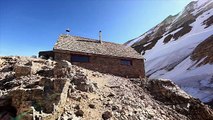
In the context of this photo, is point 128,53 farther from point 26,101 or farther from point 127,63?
point 26,101

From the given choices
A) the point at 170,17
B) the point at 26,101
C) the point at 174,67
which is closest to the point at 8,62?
the point at 26,101

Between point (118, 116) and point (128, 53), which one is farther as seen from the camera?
point (128, 53)

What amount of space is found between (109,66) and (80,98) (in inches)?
461

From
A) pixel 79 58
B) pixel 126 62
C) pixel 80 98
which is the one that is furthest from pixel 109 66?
pixel 80 98

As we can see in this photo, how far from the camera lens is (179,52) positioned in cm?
4375

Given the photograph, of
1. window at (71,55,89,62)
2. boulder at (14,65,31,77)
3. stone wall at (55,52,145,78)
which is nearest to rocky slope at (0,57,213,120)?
boulder at (14,65,31,77)

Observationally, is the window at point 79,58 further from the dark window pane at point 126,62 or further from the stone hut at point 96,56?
the dark window pane at point 126,62

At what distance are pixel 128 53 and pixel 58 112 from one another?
17.1 m

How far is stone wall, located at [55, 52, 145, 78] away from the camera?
2154cm

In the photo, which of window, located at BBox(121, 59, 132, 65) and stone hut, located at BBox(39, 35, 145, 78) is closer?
stone hut, located at BBox(39, 35, 145, 78)

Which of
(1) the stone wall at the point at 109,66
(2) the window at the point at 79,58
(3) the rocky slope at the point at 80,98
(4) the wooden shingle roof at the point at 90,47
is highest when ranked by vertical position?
(4) the wooden shingle roof at the point at 90,47

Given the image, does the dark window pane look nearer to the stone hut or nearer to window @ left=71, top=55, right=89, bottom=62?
the stone hut

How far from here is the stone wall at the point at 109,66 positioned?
70.7 feet

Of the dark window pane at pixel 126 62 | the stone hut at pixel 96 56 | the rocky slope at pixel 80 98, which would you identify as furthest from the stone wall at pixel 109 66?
the rocky slope at pixel 80 98
